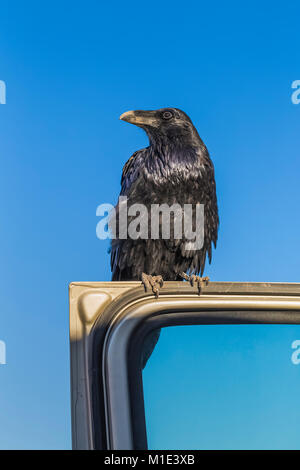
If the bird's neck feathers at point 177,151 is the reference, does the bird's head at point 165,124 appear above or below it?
above

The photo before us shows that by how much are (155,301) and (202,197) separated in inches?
107

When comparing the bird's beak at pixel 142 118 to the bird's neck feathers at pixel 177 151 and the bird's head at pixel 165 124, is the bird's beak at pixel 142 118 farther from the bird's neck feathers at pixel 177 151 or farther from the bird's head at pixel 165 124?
the bird's neck feathers at pixel 177 151

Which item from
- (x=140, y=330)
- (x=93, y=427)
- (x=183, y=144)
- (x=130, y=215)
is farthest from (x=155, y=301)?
(x=183, y=144)

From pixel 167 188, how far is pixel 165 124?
793 mm

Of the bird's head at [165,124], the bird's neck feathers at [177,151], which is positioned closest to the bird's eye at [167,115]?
the bird's head at [165,124]

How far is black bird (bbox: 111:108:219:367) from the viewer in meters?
4.04

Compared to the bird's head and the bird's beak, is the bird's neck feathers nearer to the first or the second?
the bird's head

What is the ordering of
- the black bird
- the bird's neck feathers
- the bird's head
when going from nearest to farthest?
the black bird → the bird's neck feathers → the bird's head

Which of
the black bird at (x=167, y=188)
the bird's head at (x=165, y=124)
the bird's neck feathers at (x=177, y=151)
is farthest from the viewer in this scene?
the bird's head at (x=165, y=124)

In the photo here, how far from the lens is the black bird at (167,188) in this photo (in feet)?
13.3

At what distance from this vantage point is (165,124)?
4512 millimetres

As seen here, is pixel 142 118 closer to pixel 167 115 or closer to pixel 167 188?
pixel 167 115

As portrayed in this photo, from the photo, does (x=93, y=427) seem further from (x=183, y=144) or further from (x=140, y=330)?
(x=183, y=144)

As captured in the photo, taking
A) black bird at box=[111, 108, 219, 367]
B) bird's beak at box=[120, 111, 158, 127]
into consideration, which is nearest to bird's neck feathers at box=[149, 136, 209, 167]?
black bird at box=[111, 108, 219, 367]
